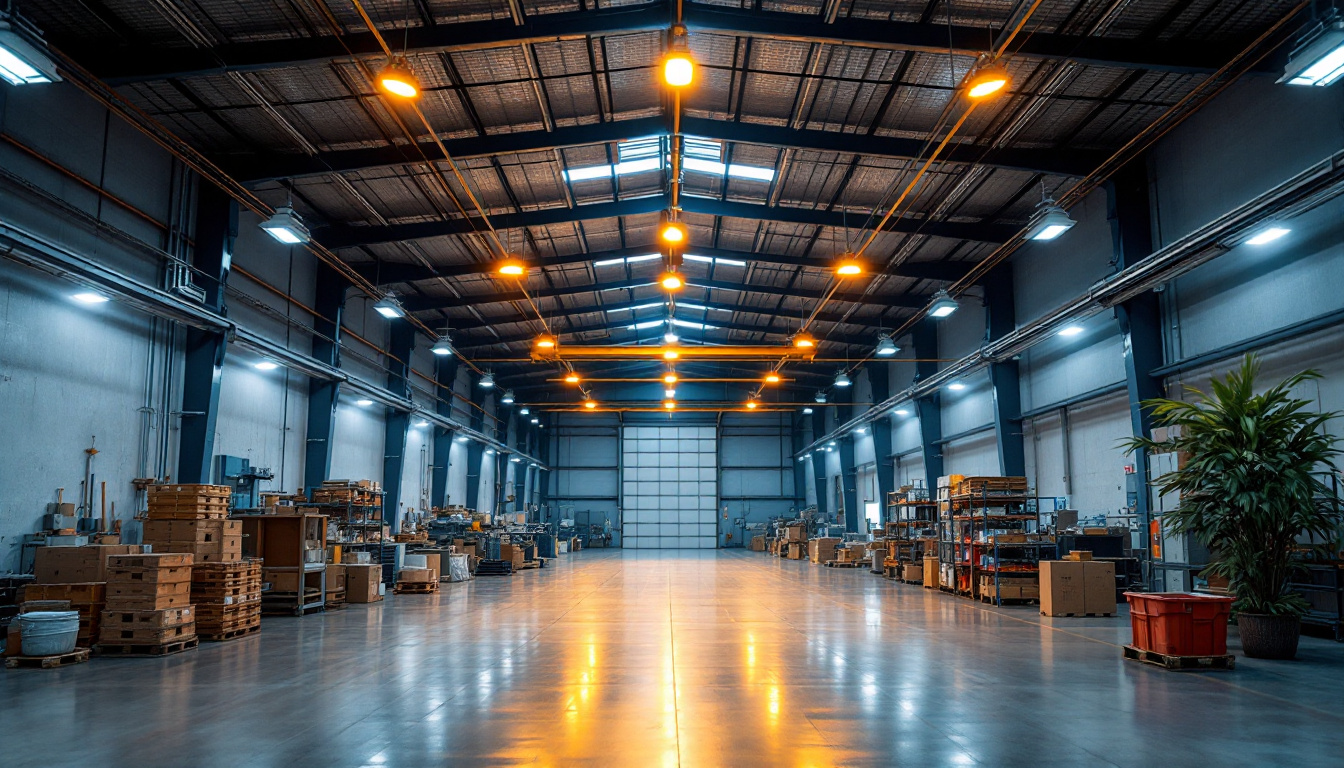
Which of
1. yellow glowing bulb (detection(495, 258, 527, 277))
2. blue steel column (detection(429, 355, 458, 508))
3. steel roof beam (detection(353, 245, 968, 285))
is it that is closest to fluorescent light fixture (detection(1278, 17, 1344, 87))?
steel roof beam (detection(353, 245, 968, 285))

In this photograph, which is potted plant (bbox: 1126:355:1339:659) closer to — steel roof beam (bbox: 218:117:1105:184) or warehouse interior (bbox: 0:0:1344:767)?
warehouse interior (bbox: 0:0:1344:767)

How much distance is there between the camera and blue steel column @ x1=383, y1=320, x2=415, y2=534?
25438mm

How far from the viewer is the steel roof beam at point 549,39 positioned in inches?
460

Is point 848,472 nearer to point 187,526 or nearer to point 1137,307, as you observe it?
point 1137,307

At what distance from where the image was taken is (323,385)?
67.7ft

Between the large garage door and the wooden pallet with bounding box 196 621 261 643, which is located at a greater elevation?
the large garage door

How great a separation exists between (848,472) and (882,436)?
17.1ft

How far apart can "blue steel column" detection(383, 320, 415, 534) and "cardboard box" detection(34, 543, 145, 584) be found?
14.8 metres

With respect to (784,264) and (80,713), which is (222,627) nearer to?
(80,713)

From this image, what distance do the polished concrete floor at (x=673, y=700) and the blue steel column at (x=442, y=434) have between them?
17.4 m

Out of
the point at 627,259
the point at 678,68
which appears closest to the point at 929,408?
the point at 627,259

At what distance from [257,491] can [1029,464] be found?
18280mm

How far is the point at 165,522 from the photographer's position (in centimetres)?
1168

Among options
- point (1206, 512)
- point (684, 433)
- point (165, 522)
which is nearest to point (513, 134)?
point (165, 522)
